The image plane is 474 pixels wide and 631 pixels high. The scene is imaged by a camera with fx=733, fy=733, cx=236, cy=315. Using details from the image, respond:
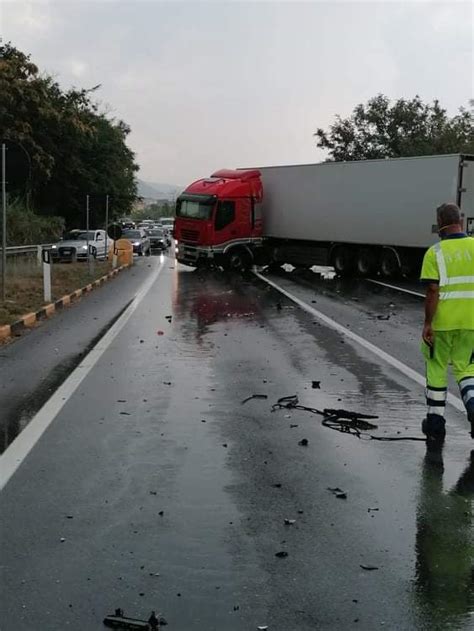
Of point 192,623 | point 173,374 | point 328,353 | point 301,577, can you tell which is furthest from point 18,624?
point 328,353

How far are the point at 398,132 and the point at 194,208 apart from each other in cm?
2801

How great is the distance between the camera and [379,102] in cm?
5366

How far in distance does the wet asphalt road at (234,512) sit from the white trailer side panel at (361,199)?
1478 cm

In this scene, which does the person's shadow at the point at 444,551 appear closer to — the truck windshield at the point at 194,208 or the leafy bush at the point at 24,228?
the leafy bush at the point at 24,228

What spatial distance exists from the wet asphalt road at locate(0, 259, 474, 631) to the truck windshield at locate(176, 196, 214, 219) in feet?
68.8

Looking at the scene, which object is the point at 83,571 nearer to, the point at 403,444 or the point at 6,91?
the point at 403,444

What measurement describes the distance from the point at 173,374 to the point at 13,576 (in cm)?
515

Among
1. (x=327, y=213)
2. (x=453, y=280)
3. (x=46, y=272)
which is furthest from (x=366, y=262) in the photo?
(x=453, y=280)

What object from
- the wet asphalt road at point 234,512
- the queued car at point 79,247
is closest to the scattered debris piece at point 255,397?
the wet asphalt road at point 234,512

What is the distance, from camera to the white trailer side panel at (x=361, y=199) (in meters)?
22.4

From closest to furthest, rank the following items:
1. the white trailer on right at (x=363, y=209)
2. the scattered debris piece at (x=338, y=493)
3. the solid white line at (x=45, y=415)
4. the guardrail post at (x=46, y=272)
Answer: the scattered debris piece at (x=338, y=493) → the solid white line at (x=45, y=415) → the guardrail post at (x=46, y=272) → the white trailer on right at (x=363, y=209)

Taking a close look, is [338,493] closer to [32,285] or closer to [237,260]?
[32,285]

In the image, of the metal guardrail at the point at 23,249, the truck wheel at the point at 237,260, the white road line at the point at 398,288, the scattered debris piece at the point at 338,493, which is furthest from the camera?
the truck wheel at the point at 237,260

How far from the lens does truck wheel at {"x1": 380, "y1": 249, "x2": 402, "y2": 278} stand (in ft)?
81.6
